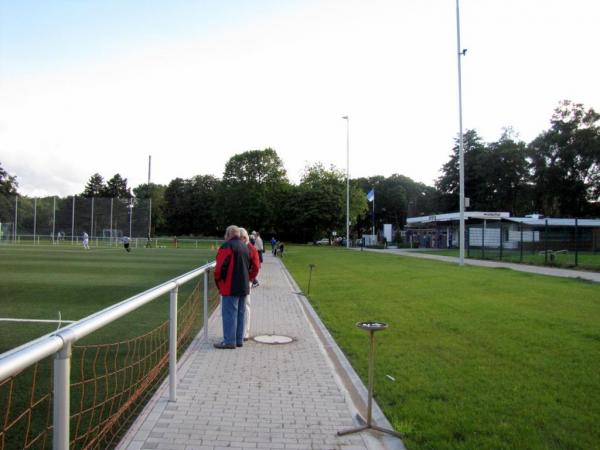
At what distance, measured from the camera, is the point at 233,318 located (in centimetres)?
736

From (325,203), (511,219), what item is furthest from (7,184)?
(511,219)

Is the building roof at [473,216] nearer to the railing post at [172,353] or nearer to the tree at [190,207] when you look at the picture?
the railing post at [172,353]

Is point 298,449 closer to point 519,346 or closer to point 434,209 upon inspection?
point 519,346

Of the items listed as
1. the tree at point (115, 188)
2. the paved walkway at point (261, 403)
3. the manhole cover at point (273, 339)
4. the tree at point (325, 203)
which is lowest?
the manhole cover at point (273, 339)

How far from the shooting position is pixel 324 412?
4.78 m

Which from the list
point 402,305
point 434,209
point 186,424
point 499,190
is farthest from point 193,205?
point 186,424

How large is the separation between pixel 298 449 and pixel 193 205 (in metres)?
102

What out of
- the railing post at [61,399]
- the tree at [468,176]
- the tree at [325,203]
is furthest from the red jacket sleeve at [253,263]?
the tree at [468,176]

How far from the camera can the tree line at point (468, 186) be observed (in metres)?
59.8

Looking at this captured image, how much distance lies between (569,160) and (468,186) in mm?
15392

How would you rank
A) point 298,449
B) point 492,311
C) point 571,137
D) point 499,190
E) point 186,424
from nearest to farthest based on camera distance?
point 298,449 → point 186,424 → point 492,311 → point 571,137 → point 499,190

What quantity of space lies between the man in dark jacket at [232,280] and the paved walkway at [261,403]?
1.28 ft

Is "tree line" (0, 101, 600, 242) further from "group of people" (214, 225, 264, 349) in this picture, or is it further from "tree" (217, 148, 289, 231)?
"group of people" (214, 225, 264, 349)

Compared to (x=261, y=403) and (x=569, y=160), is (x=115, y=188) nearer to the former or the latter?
(x=569, y=160)
